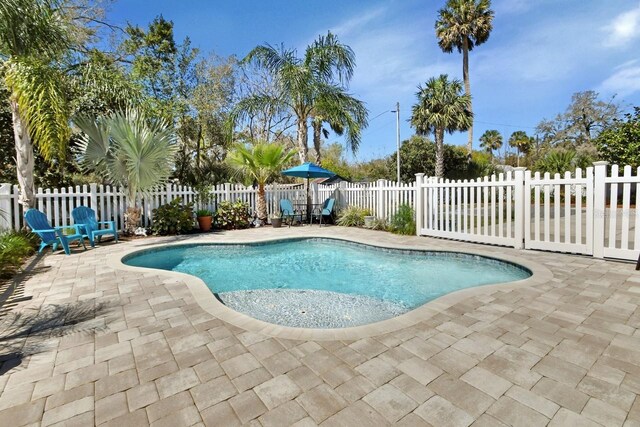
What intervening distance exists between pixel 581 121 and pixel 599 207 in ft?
84.4

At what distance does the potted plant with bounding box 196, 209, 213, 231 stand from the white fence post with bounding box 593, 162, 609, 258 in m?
9.37

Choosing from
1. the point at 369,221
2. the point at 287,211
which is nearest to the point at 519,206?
the point at 369,221

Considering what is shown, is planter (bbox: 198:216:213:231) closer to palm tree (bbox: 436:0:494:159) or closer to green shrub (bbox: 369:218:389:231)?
green shrub (bbox: 369:218:389:231)

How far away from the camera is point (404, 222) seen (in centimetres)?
870

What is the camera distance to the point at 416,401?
1.83 m

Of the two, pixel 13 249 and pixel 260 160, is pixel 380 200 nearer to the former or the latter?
pixel 260 160

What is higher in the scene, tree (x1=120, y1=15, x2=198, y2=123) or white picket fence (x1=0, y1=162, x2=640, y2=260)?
tree (x1=120, y1=15, x2=198, y2=123)

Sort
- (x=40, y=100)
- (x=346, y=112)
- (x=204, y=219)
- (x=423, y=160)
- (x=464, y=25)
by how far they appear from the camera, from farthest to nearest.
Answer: (x=423, y=160), (x=464, y=25), (x=346, y=112), (x=204, y=219), (x=40, y=100)

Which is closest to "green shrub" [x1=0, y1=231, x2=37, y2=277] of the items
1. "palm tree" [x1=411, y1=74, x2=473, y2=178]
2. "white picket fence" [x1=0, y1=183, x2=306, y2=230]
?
"white picket fence" [x1=0, y1=183, x2=306, y2=230]

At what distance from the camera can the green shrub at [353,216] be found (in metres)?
10.6

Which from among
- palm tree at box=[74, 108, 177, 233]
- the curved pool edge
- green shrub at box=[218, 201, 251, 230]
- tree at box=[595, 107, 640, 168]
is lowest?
the curved pool edge

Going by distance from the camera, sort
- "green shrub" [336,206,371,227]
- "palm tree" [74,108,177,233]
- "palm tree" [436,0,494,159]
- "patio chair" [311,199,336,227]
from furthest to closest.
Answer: "palm tree" [436,0,494,159] < "patio chair" [311,199,336,227] < "green shrub" [336,206,371,227] < "palm tree" [74,108,177,233]

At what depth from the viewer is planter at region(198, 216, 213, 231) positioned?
392 inches

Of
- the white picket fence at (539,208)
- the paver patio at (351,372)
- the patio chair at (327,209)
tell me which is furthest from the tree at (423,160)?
the paver patio at (351,372)
